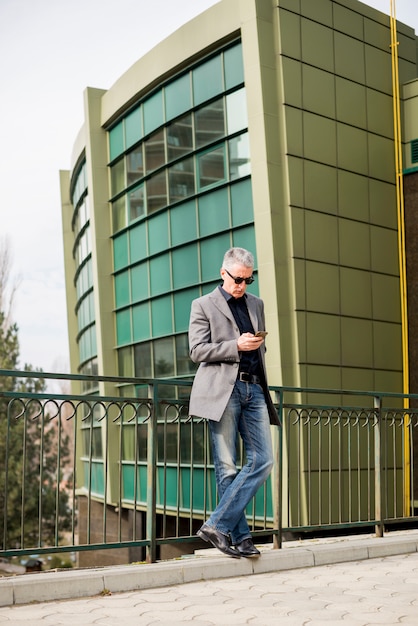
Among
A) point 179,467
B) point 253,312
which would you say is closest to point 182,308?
point 179,467

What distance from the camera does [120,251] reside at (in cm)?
2272

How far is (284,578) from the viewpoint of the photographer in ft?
18.7

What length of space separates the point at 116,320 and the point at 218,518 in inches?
698

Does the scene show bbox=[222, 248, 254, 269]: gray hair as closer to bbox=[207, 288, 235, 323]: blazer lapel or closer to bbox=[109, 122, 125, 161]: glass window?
bbox=[207, 288, 235, 323]: blazer lapel

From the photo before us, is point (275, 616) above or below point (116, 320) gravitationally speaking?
below

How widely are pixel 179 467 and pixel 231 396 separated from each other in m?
1.31

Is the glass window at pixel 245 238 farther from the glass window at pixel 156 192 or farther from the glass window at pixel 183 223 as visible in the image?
the glass window at pixel 156 192

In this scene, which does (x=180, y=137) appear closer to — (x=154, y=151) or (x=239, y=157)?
(x=154, y=151)

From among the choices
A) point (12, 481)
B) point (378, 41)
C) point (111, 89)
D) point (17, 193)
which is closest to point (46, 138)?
point (17, 193)

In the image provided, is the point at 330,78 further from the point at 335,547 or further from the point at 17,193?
the point at 17,193

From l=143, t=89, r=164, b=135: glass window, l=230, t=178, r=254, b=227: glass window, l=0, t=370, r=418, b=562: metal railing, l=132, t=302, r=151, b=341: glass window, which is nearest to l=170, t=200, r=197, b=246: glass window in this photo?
l=230, t=178, r=254, b=227: glass window

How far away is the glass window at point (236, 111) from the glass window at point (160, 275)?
388 cm

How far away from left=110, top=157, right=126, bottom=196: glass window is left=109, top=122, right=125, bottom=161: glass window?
25cm

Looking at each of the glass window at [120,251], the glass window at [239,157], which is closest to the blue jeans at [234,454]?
the glass window at [239,157]
